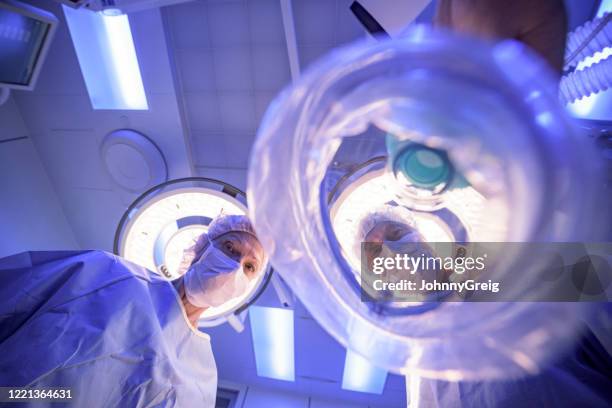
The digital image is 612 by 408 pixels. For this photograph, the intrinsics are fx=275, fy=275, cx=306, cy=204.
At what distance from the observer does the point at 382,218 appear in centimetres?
112

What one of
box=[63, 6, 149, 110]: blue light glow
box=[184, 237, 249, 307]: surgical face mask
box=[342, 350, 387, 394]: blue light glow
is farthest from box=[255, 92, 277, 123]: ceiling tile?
box=[342, 350, 387, 394]: blue light glow

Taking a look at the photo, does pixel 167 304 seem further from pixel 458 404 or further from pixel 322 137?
pixel 458 404

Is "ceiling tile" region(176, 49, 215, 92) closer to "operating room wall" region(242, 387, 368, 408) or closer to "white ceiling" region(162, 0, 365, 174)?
"white ceiling" region(162, 0, 365, 174)

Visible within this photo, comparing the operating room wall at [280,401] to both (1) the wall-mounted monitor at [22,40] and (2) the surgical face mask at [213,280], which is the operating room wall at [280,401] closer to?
(2) the surgical face mask at [213,280]

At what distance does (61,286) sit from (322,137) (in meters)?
1.17

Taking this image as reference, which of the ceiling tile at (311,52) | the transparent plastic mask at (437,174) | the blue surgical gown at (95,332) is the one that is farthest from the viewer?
the ceiling tile at (311,52)

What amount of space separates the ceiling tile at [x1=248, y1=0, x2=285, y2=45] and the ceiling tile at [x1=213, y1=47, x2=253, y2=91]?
0.09 meters

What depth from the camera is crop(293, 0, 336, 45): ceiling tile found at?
120cm

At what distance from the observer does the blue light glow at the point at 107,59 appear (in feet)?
4.47

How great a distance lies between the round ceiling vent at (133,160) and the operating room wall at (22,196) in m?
0.51

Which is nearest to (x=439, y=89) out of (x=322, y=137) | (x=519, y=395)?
(x=322, y=137)

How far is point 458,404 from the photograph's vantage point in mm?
847

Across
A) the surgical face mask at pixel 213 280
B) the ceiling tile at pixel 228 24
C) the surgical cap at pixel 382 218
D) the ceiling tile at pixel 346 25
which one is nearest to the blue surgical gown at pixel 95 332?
the surgical face mask at pixel 213 280

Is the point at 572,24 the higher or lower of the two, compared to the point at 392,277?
higher
